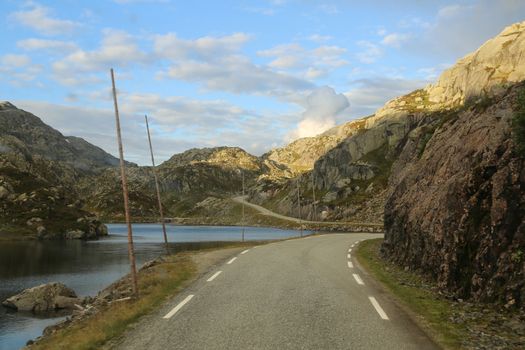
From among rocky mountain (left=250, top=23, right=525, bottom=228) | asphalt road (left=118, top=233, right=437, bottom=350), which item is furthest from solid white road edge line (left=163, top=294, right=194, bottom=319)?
rocky mountain (left=250, top=23, right=525, bottom=228)

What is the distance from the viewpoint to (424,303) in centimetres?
1419

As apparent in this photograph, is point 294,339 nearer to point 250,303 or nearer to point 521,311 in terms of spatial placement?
point 250,303

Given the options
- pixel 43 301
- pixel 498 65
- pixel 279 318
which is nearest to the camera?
Result: pixel 279 318

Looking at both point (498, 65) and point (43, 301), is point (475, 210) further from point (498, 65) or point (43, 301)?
point (498, 65)

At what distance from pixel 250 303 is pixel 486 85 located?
7673 inches

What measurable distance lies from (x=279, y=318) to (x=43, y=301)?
24616mm

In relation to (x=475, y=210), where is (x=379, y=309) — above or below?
below

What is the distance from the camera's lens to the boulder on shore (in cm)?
2981

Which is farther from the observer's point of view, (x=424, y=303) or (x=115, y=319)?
(x=424, y=303)

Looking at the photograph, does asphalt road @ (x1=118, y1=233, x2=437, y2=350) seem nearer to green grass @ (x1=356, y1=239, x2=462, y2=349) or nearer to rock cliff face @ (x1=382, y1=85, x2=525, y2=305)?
green grass @ (x1=356, y1=239, x2=462, y2=349)

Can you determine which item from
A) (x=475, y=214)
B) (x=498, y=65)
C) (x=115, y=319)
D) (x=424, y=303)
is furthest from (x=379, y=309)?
(x=498, y=65)

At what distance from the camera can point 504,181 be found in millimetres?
13938

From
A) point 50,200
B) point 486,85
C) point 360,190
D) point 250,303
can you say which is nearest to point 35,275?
point 250,303

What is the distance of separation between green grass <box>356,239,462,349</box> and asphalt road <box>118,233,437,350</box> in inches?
18.3
